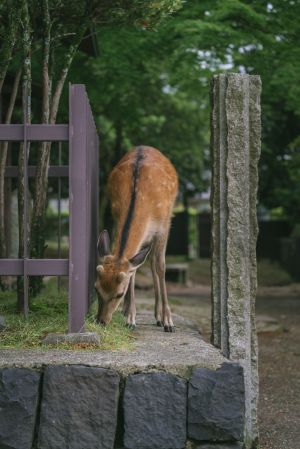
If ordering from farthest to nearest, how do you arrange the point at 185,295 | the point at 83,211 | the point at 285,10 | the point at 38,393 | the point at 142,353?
the point at 185,295 → the point at 285,10 → the point at 83,211 → the point at 142,353 → the point at 38,393

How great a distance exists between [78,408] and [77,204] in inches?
53.8

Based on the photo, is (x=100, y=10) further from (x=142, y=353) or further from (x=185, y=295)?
(x=185, y=295)

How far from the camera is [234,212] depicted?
5.11 metres

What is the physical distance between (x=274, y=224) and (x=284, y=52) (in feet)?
45.5

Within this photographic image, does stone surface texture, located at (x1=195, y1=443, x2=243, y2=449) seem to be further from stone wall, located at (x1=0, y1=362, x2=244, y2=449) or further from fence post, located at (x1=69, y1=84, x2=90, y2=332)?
fence post, located at (x1=69, y1=84, x2=90, y2=332)

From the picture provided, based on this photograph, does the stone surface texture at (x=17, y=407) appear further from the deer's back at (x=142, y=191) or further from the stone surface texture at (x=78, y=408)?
the deer's back at (x=142, y=191)

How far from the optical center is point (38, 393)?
167 inches

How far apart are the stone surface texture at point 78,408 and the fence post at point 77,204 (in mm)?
742

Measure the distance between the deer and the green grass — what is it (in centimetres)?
22

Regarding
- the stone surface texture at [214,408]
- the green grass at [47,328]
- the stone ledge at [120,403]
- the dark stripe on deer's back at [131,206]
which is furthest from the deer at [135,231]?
the stone surface texture at [214,408]

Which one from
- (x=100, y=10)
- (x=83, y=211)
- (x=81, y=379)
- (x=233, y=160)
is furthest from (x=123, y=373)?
(x=100, y=10)

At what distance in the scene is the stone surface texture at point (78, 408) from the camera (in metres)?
4.22

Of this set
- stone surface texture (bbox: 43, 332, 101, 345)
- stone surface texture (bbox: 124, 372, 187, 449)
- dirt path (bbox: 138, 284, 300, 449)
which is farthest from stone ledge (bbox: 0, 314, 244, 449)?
dirt path (bbox: 138, 284, 300, 449)

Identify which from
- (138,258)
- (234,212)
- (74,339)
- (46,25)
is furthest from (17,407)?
(46,25)
